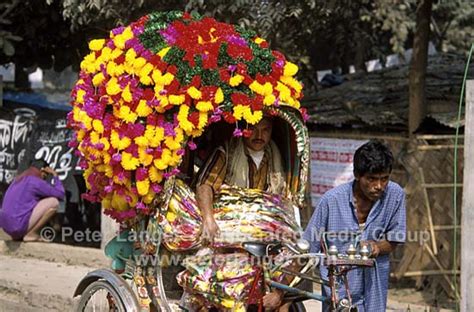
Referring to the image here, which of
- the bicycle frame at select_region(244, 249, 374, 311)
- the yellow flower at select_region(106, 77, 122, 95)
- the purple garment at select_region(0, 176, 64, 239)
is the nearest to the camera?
the bicycle frame at select_region(244, 249, 374, 311)

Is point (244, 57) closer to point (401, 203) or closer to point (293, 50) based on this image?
point (401, 203)

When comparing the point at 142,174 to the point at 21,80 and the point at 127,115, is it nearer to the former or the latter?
the point at 127,115

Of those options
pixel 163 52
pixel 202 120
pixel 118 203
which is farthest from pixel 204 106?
pixel 118 203

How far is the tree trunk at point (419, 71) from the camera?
10008 mm

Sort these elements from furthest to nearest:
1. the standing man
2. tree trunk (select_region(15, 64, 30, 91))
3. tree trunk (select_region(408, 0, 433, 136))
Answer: tree trunk (select_region(15, 64, 30, 91)), tree trunk (select_region(408, 0, 433, 136)), the standing man

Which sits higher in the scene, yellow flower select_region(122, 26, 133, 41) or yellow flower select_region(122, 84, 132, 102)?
yellow flower select_region(122, 26, 133, 41)

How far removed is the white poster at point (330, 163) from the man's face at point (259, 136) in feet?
13.1

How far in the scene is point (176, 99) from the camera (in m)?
5.54

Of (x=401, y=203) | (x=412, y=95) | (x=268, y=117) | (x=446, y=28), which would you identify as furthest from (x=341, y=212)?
(x=446, y=28)

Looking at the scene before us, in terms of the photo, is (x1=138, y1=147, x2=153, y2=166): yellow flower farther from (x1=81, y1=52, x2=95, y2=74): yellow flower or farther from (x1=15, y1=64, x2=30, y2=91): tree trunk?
(x1=15, y1=64, x2=30, y2=91): tree trunk

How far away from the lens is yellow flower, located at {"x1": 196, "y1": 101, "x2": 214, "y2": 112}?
552cm

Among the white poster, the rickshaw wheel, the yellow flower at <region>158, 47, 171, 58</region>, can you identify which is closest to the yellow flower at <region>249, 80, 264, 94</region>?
the yellow flower at <region>158, 47, 171, 58</region>

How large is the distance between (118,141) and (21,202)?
6.22 metres

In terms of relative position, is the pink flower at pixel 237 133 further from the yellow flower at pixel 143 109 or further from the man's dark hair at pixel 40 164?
the man's dark hair at pixel 40 164
